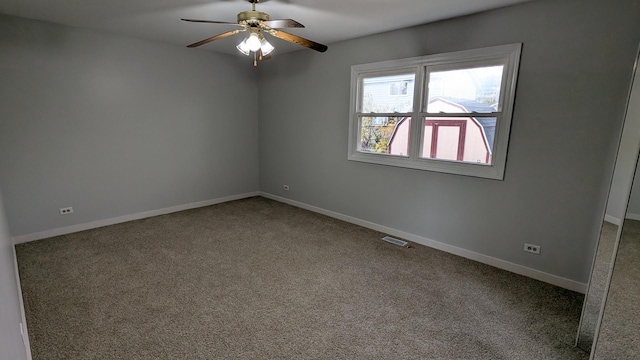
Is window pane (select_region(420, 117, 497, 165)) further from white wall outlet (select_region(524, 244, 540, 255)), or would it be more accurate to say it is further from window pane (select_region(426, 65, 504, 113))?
white wall outlet (select_region(524, 244, 540, 255))

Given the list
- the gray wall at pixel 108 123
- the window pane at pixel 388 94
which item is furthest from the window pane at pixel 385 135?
the gray wall at pixel 108 123

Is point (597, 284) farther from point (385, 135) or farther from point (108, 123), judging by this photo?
point (108, 123)

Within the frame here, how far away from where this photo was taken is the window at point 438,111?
9.71 ft

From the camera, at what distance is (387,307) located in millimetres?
2404

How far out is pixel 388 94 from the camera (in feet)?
12.6

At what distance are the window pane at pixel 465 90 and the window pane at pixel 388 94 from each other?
0.94ft

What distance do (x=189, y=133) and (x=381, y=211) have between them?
3216mm

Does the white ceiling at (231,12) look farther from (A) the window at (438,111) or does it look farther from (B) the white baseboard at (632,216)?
(B) the white baseboard at (632,216)

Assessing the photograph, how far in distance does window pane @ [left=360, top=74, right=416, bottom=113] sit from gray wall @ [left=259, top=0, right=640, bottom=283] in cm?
26

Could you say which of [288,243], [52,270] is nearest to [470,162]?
[288,243]

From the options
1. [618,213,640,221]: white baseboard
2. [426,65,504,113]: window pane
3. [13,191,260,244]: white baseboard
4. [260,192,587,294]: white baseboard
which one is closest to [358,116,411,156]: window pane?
[426,65,504,113]: window pane

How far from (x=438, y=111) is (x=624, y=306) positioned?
2.35 metres

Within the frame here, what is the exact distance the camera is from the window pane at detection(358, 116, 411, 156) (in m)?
3.77

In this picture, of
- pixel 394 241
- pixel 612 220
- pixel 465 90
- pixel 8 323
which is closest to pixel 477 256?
pixel 394 241
